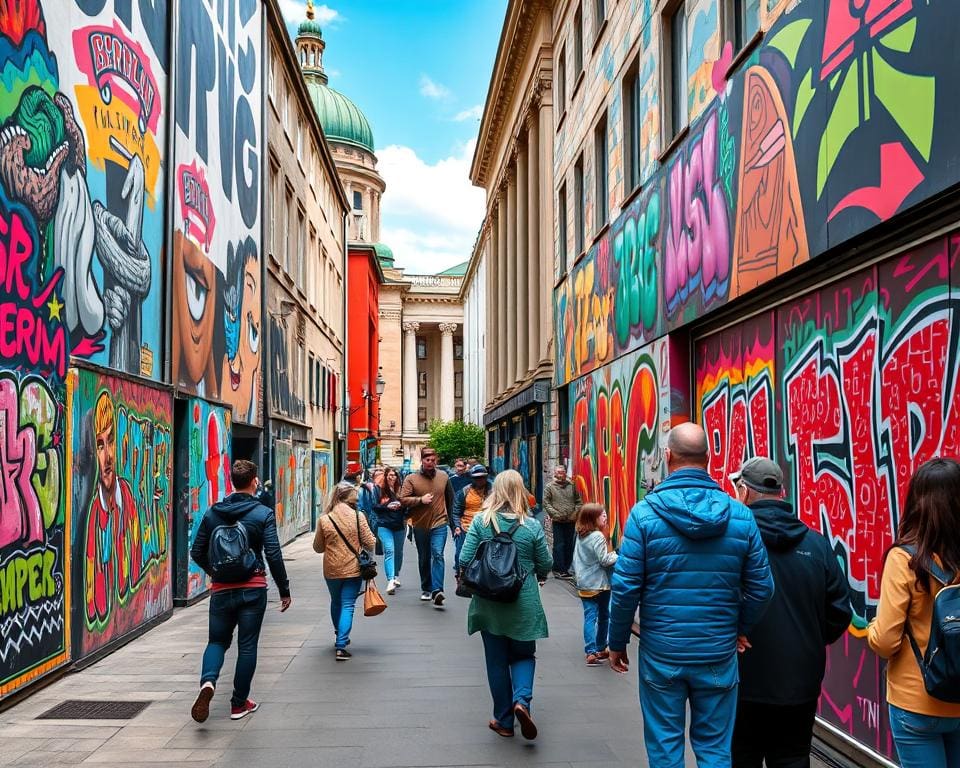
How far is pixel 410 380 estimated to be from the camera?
312 ft

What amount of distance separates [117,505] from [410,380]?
84.9 metres

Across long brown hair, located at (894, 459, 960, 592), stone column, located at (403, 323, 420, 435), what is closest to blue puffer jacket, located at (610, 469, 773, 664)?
long brown hair, located at (894, 459, 960, 592)

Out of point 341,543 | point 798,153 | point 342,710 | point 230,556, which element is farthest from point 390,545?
point 798,153

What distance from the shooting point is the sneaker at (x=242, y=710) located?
22.9 feet

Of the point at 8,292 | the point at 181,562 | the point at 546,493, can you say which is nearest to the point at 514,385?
the point at 546,493

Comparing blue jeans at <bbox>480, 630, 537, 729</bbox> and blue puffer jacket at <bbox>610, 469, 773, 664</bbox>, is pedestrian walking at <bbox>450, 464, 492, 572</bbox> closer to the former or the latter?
blue jeans at <bbox>480, 630, 537, 729</bbox>

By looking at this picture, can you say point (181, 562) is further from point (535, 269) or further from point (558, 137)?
point (535, 269)

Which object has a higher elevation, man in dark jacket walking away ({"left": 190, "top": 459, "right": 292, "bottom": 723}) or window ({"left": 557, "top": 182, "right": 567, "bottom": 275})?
window ({"left": 557, "top": 182, "right": 567, "bottom": 275})

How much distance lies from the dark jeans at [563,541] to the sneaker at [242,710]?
7.74m

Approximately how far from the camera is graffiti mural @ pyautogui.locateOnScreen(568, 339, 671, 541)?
465 inches

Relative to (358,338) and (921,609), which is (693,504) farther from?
(358,338)

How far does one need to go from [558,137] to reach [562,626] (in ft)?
43.9

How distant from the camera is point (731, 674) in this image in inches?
→ 173

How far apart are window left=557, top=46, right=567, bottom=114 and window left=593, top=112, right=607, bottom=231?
4.36 m
